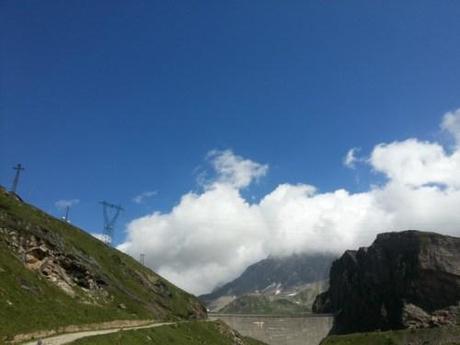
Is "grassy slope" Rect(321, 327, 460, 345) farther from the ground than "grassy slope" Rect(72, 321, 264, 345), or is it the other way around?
"grassy slope" Rect(321, 327, 460, 345)

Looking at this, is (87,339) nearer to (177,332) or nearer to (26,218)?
→ (177,332)

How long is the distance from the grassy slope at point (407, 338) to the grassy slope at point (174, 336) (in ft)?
114

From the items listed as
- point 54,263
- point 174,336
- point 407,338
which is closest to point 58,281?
→ point 54,263

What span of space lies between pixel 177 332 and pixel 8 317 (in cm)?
3454

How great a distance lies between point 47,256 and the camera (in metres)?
83.7

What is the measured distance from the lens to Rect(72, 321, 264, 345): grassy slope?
171 ft

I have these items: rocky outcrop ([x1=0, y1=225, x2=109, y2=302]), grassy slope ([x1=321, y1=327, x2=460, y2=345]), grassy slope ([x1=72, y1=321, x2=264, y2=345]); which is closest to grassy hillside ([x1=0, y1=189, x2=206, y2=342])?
rocky outcrop ([x1=0, y1=225, x2=109, y2=302])

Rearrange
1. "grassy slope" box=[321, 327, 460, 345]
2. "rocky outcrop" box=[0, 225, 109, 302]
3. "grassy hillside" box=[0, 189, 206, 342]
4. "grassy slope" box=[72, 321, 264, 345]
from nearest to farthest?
"grassy slope" box=[72, 321, 264, 345] → "grassy hillside" box=[0, 189, 206, 342] → "rocky outcrop" box=[0, 225, 109, 302] → "grassy slope" box=[321, 327, 460, 345]

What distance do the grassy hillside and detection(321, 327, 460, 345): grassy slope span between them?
43.8 meters

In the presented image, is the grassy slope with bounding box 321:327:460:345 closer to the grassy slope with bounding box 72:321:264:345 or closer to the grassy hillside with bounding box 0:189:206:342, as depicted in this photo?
the grassy slope with bounding box 72:321:264:345

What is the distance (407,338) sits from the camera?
12156cm

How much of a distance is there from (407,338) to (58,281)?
84.0m

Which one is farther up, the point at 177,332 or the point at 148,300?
the point at 148,300

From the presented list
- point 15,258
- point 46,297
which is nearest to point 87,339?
point 46,297
